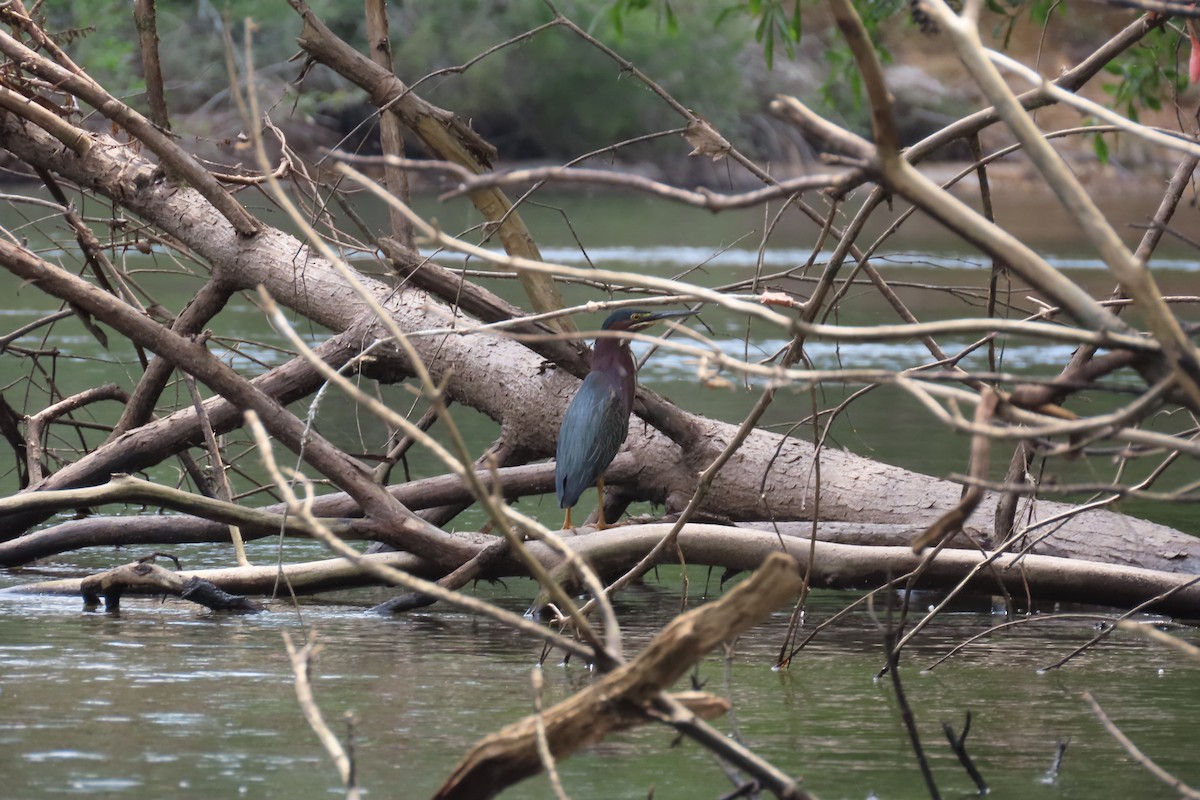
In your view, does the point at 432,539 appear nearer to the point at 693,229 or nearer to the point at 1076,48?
the point at 693,229

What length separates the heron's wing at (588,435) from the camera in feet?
16.9

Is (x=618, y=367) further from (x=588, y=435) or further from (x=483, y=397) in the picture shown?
(x=483, y=397)

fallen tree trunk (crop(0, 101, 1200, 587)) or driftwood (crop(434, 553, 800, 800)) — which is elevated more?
fallen tree trunk (crop(0, 101, 1200, 587))

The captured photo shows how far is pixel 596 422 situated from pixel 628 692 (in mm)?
2947

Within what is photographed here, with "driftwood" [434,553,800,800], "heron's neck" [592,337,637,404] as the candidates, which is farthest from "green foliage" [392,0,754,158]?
"driftwood" [434,553,800,800]

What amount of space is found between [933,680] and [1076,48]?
4788 centimetres

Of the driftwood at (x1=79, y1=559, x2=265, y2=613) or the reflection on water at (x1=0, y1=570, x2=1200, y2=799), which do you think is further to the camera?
the driftwood at (x1=79, y1=559, x2=265, y2=613)

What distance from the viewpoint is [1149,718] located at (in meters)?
3.85

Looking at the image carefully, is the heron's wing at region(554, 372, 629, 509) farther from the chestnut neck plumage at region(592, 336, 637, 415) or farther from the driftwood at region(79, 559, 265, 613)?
the driftwood at region(79, 559, 265, 613)

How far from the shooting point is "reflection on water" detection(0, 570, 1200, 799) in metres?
3.25

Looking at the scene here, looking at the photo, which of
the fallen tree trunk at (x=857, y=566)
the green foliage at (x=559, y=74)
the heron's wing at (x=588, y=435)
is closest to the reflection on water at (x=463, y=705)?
the fallen tree trunk at (x=857, y=566)

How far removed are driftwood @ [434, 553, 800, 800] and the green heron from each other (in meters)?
2.76

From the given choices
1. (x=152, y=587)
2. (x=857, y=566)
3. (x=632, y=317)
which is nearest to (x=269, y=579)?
(x=152, y=587)

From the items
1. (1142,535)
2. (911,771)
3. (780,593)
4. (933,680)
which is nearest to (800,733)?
(911,771)
